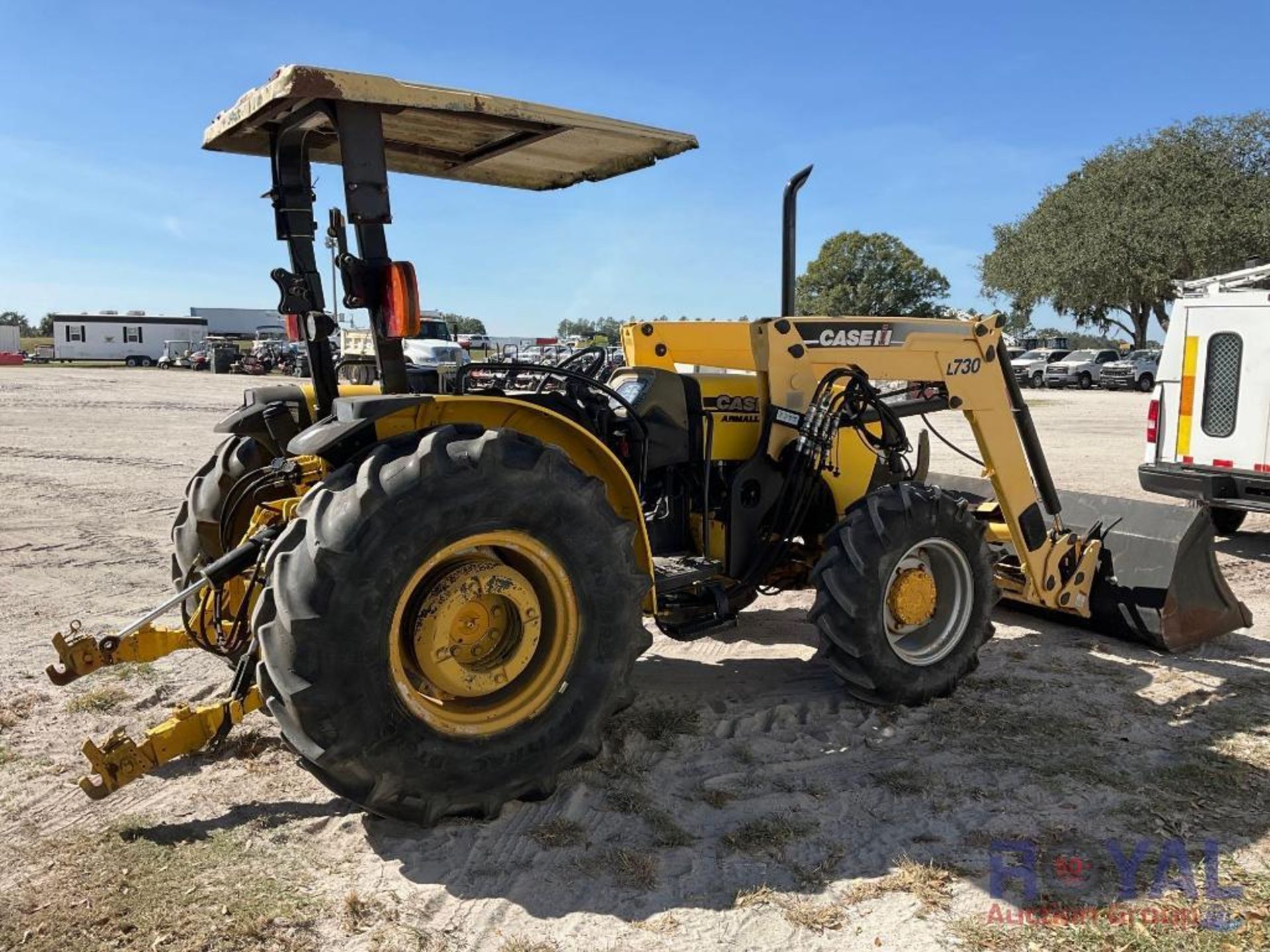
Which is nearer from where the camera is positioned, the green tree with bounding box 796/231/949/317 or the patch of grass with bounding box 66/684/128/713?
the patch of grass with bounding box 66/684/128/713

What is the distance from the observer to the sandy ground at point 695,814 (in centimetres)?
301

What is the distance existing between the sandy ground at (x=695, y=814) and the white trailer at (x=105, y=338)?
57865 mm

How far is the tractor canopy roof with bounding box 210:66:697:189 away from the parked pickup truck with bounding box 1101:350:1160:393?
3665 cm

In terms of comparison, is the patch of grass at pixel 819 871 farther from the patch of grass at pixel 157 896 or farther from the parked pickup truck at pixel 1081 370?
the parked pickup truck at pixel 1081 370

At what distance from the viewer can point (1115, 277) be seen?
3894 cm

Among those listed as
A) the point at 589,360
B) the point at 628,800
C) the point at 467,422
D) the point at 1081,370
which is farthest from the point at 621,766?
the point at 1081,370

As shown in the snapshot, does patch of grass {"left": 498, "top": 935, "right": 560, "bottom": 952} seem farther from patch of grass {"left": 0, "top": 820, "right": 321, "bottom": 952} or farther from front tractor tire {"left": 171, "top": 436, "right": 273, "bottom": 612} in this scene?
front tractor tire {"left": 171, "top": 436, "right": 273, "bottom": 612}

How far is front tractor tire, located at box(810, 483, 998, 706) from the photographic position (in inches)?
179

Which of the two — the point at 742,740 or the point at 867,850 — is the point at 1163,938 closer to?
the point at 867,850

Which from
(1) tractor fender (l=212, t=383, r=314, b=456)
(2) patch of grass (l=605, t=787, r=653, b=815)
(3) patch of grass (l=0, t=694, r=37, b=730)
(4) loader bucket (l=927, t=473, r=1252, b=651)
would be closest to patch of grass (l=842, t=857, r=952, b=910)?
(2) patch of grass (l=605, t=787, r=653, b=815)

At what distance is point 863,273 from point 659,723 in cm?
6261

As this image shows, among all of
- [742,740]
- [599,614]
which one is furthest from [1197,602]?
[599,614]

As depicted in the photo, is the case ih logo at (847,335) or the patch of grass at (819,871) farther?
the case ih logo at (847,335)

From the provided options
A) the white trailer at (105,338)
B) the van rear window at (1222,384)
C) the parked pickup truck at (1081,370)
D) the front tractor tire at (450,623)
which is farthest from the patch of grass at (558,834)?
the white trailer at (105,338)
